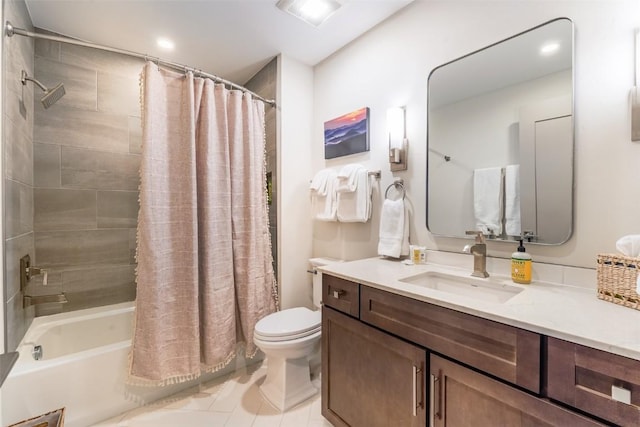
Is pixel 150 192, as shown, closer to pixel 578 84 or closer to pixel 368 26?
pixel 368 26

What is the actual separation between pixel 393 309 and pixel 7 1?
2.42 meters

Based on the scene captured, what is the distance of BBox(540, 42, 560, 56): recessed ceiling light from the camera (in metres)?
1.15

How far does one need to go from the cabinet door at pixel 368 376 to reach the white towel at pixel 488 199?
736mm

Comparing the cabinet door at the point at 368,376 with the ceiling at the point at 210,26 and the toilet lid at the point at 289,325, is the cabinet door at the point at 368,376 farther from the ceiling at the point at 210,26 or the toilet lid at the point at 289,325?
the ceiling at the point at 210,26

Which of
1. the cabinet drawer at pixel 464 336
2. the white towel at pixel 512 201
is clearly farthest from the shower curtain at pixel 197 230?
the white towel at pixel 512 201

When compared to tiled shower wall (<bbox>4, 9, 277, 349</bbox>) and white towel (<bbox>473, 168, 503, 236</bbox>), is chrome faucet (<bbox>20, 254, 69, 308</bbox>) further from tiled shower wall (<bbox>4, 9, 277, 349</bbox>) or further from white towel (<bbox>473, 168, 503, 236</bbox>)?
white towel (<bbox>473, 168, 503, 236</bbox>)

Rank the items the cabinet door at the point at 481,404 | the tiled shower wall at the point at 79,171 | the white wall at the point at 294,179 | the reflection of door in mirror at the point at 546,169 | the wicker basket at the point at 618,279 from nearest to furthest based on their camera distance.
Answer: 1. the cabinet door at the point at 481,404
2. the wicker basket at the point at 618,279
3. the reflection of door in mirror at the point at 546,169
4. the tiled shower wall at the point at 79,171
5. the white wall at the point at 294,179

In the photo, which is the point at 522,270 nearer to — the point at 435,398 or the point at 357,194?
the point at 435,398

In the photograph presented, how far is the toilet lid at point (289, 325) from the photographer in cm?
159

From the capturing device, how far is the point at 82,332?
190cm

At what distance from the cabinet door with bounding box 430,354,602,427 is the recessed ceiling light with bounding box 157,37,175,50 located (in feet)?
8.50

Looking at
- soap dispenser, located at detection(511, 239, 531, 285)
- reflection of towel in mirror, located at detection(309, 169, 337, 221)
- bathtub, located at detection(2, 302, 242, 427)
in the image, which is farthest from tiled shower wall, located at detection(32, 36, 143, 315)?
soap dispenser, located at detection(511, 239, 531, 285)

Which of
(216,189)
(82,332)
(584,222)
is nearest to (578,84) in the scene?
(584,222)

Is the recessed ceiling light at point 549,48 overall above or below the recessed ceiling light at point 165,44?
below
